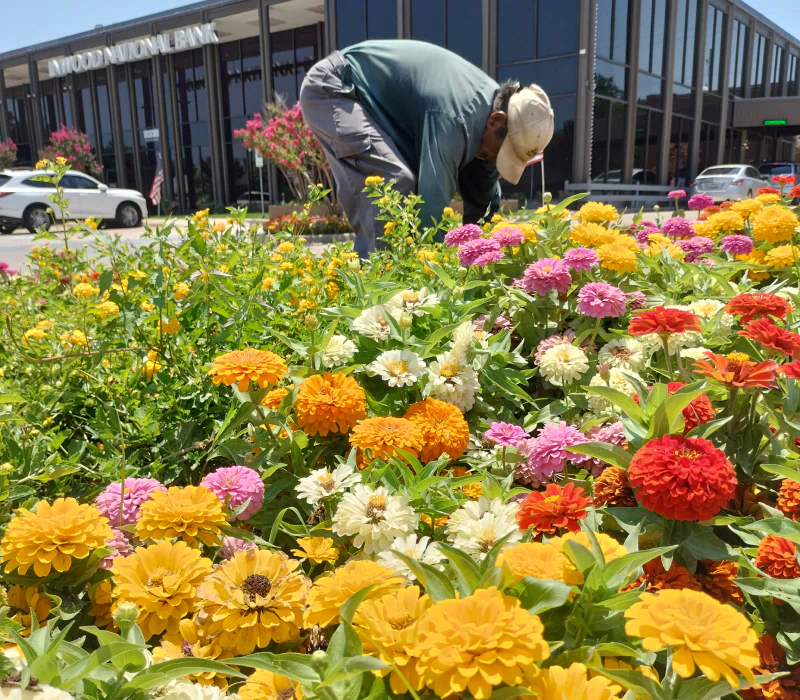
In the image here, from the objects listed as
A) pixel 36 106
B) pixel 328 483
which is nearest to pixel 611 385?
pixel 328 483

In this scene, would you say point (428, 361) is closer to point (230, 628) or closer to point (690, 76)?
point (230, 628)

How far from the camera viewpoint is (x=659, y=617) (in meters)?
0.58

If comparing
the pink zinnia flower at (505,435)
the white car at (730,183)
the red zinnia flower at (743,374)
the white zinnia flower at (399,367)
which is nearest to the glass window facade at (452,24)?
the white car at (730,183)

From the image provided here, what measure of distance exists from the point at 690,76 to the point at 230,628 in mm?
27592

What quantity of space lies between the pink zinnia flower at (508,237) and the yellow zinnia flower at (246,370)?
948 mm

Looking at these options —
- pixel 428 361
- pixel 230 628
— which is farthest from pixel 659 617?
pixel 428 361

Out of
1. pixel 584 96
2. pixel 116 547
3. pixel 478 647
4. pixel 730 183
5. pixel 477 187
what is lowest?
pixel 116 547

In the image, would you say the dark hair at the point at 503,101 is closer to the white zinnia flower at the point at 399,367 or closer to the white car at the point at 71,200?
the white zinnia flower at the point at 399,367

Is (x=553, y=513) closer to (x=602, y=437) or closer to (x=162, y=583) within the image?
(x=602, y=437)

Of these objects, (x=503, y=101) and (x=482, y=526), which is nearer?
(x=482, y=526)

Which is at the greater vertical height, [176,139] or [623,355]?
[176,139]

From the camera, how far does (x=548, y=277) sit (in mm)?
Answer: 1651

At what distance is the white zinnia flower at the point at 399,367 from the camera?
1.40 metres

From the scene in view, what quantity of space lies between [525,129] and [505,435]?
2491mm
